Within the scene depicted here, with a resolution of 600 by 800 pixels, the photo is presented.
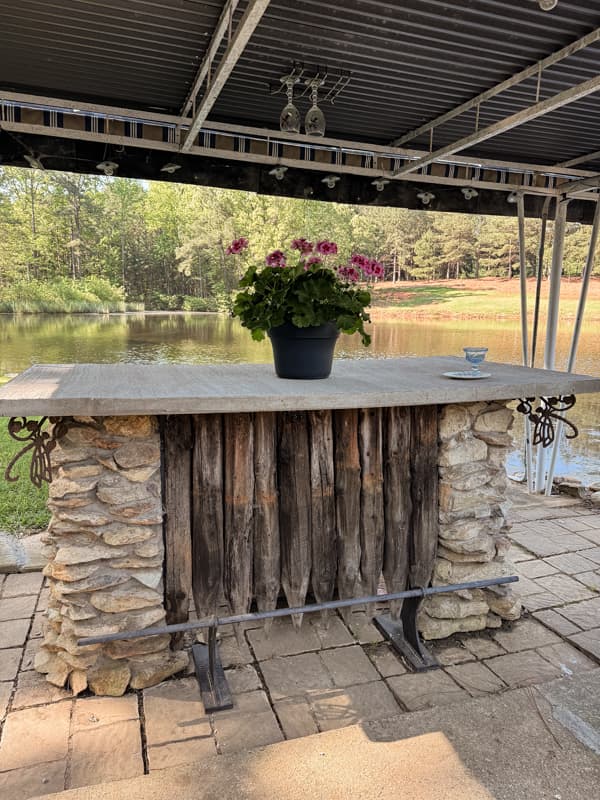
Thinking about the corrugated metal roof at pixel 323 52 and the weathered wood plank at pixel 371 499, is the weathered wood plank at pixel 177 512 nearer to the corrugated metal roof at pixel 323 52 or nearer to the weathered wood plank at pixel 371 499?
the weathered wood plank at pixel 371 499

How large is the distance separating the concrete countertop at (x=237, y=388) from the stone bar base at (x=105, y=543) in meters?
0.18

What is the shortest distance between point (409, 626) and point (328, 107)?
241cm

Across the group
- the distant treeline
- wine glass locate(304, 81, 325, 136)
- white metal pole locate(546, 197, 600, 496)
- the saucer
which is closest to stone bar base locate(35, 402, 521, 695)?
the saucer

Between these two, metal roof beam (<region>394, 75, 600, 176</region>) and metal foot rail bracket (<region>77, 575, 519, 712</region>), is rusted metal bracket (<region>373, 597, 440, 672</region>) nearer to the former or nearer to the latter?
metal foot rail bracket (<region>77, 575, 519, 712</region>)

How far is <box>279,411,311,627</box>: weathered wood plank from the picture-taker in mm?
1997

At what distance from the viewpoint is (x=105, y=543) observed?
182cm

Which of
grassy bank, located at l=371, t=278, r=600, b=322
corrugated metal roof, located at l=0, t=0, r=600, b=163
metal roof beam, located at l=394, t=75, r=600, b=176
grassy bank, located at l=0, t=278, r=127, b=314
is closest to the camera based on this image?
corrugated metal roof, located at l=0, t=0, r=600, b=163

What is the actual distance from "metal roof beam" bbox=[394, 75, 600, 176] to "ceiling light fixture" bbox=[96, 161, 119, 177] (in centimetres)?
157

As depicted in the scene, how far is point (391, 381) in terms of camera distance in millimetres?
2086

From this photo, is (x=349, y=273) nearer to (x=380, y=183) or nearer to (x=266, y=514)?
(x=266, y=514)

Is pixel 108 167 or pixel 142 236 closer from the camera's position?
pixel 108 167

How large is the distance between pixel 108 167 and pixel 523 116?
6.60 ft

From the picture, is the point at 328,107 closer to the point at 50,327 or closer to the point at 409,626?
the point at 409,626

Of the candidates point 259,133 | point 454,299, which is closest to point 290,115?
point 259,133
